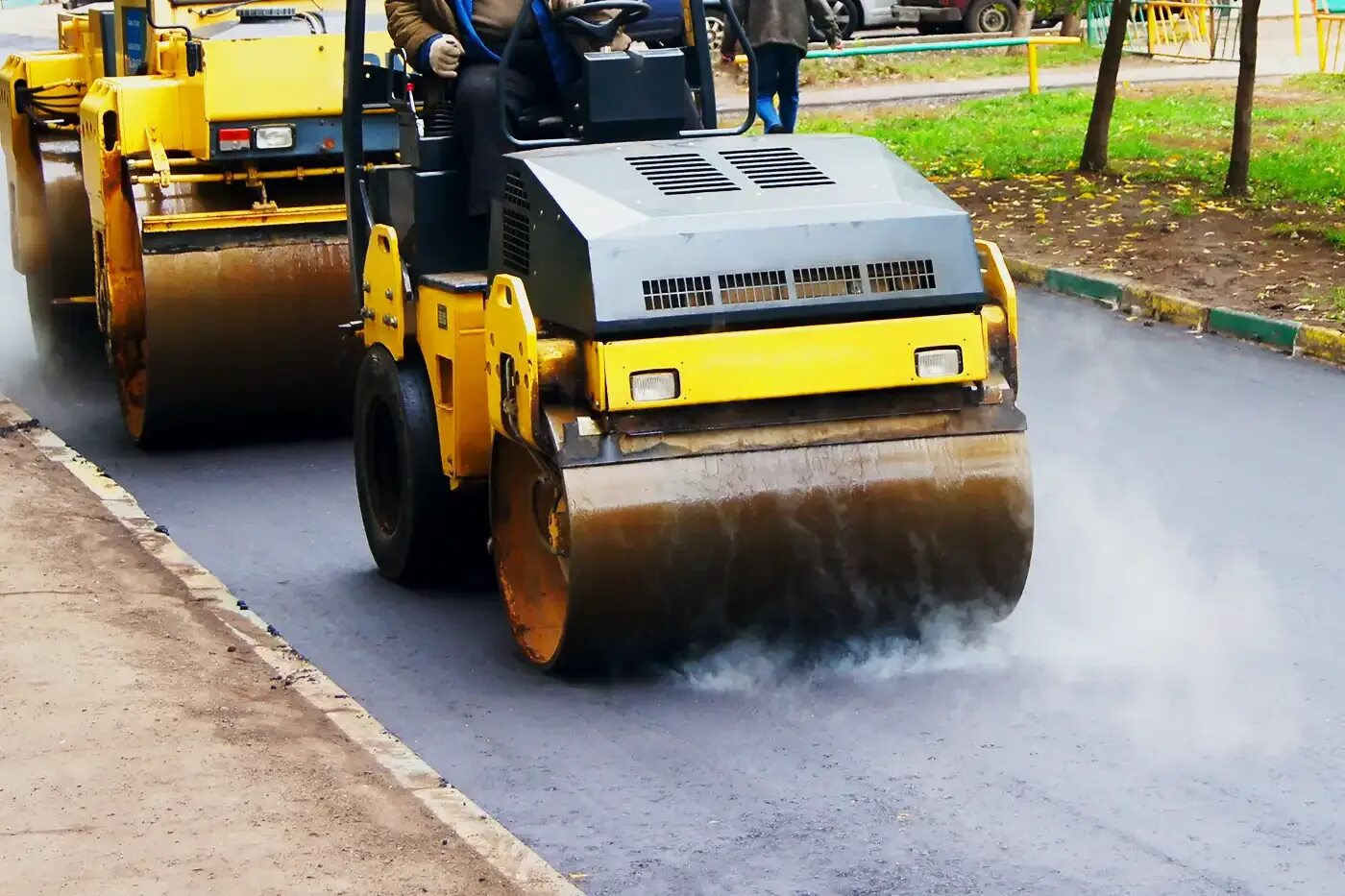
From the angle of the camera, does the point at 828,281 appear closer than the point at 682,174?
Yes

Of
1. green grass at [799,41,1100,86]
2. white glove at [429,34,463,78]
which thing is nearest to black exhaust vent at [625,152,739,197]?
white glove at [429,34,463,78]

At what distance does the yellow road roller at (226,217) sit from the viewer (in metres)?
9.52

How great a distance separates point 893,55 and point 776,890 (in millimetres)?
23825

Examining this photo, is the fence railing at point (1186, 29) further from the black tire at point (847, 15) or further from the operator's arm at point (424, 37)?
the operator's arm at point (424, 37)

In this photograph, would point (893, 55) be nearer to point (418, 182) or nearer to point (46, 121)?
point (46, 121)

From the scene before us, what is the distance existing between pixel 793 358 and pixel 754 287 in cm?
22

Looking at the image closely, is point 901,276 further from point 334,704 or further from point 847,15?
point 847,15

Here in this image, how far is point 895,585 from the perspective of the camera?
6305 millimetres

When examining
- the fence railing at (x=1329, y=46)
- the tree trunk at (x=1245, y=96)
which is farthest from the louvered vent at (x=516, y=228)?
the fence railing at (x=1329, y=46)

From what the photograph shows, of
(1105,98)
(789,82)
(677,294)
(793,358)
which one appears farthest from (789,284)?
(789,82)

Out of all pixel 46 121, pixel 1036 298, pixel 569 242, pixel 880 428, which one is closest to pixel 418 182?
pixel 569 242

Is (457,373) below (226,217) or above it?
below

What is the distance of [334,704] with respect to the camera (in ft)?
20.5

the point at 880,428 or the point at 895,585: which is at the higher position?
the point at 880,428
